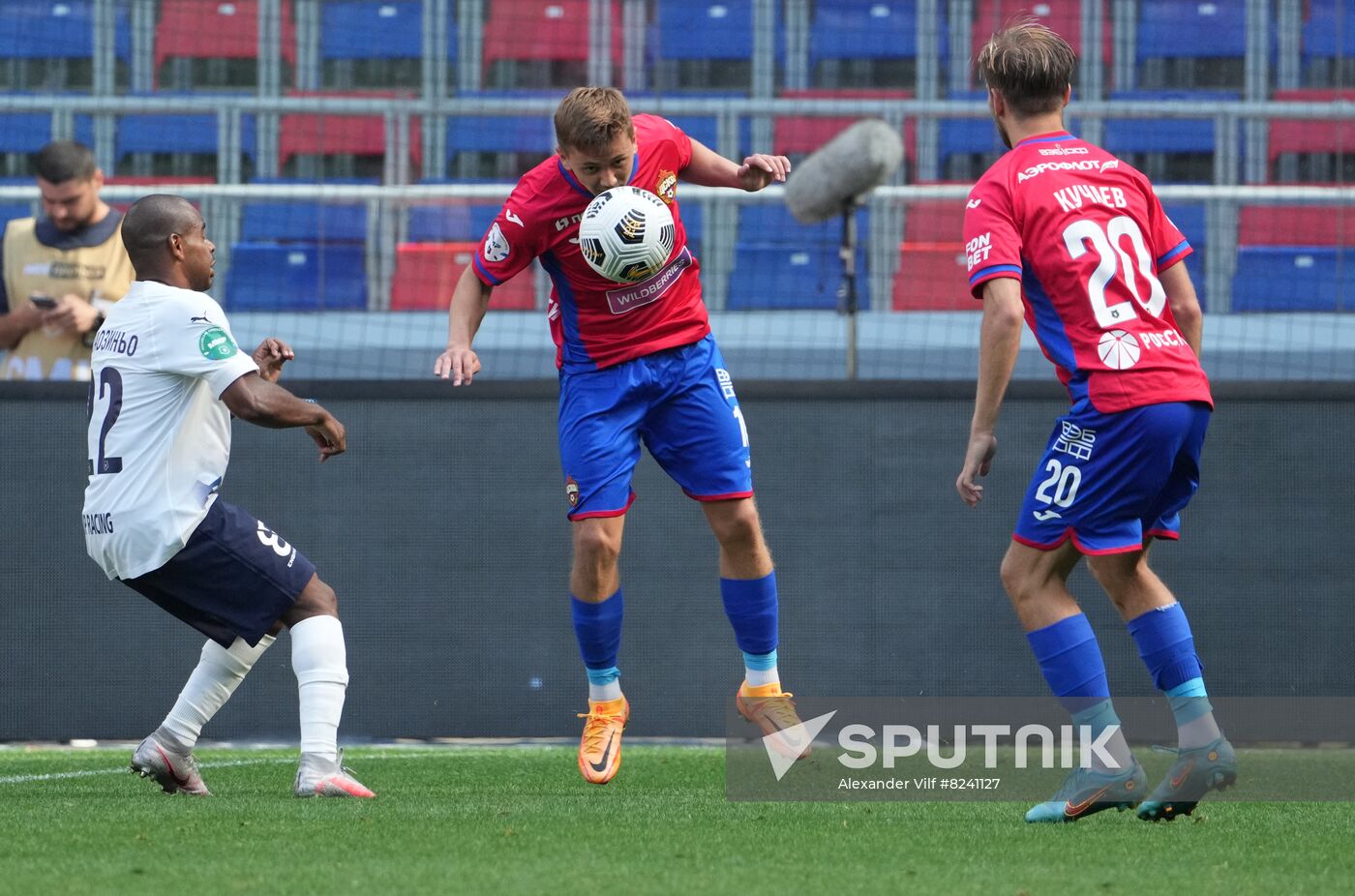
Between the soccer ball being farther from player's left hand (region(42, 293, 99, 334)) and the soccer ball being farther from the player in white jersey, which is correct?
player's left hand (region(42, 293, 99, 334))

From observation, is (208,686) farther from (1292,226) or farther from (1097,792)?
(1292,226)

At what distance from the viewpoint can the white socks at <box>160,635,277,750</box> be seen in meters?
4.27

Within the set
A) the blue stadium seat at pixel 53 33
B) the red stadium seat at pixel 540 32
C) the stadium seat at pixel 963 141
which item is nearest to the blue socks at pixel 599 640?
the stadium seat at pixel 963 141

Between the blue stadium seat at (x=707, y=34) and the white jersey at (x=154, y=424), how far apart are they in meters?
7.29

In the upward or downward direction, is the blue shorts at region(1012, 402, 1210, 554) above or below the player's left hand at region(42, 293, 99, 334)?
below

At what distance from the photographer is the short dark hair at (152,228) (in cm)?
412

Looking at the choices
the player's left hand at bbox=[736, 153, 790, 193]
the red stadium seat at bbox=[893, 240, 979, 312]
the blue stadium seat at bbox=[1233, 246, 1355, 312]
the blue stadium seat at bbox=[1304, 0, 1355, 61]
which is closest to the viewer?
the player's left hand at bbox=[736, 153, 790, 193]

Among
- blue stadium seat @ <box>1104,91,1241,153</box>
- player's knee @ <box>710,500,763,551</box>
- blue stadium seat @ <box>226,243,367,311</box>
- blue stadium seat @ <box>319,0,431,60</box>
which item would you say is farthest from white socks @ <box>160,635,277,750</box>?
blue stadium seat @ <box>319,0,431,60</box>

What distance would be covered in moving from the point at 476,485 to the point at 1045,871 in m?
3.57

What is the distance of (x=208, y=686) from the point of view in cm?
434

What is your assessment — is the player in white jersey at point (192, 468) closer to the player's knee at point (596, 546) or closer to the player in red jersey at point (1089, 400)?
the player's knee at point (596, 546)

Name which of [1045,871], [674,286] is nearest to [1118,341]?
[1045,871]

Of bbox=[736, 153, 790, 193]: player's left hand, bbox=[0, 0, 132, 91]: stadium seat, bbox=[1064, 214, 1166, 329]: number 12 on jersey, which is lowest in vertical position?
bbox=[1064, 214, 1166, 329]: number 12 on jersey

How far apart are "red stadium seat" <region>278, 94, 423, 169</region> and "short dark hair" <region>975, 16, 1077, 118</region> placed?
19.0 feet
